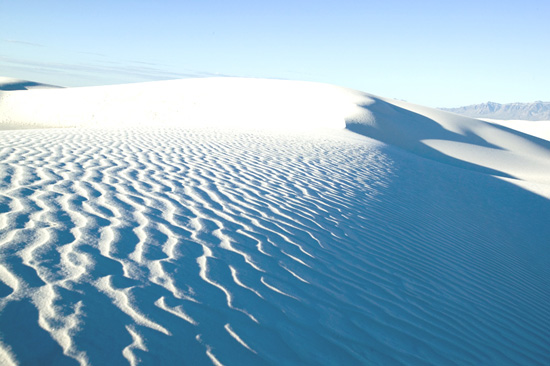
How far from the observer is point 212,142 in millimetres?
10711

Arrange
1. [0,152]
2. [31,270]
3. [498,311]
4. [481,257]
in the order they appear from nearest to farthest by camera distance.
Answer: [31,270] → [498,311] → [481,257] → [0,152]

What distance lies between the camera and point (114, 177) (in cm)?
577

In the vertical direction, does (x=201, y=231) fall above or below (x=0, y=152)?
above

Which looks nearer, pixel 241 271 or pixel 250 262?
pixel 241 271

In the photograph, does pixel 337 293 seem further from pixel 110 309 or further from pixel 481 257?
pixel 481 257

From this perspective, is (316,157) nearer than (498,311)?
No

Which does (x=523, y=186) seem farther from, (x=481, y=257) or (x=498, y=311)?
(x=498, y=311)

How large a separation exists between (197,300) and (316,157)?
755cm

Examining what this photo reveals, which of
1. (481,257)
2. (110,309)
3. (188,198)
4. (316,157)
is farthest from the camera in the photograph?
(316,157)

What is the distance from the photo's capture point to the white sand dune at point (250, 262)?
247cm

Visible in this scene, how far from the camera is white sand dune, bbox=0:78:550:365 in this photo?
97.4 inches

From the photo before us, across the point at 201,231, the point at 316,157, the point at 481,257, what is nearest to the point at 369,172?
the point at 316,157

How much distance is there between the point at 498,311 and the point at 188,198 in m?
3.66

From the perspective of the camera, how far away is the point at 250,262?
3.63 m
